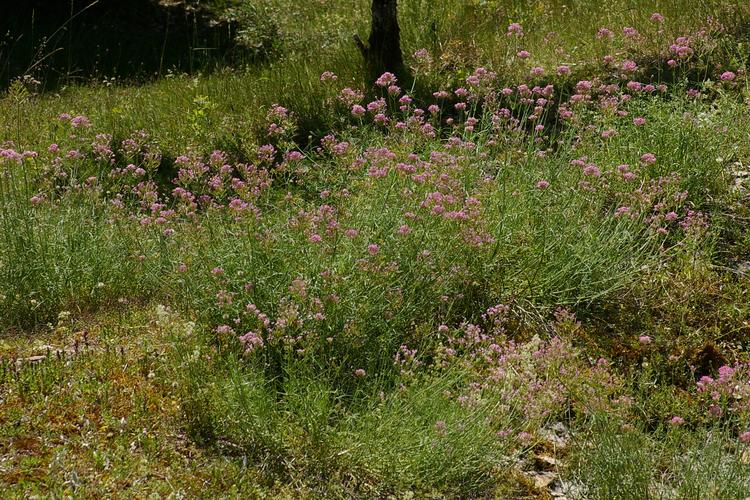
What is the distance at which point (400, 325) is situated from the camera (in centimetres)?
433

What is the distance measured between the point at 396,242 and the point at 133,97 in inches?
223

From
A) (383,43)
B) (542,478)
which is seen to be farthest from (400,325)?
(383,43)

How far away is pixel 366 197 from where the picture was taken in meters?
4.98

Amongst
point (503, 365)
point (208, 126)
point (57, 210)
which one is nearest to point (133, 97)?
point (208, 126)

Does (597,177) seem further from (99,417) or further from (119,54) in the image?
(119,54)

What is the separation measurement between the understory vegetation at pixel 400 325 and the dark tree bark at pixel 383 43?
1591 millimetres

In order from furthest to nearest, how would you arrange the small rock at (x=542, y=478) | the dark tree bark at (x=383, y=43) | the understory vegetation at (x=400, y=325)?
the dark tree bark at (x=383, y=43) < the small rock at (x=542, y=478) < the understory vegetation at (x=400, y=325)

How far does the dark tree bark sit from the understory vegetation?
1.59m

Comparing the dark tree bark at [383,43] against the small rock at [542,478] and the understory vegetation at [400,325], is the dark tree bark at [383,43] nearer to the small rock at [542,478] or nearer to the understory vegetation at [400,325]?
the understory vegetation at [400,325]

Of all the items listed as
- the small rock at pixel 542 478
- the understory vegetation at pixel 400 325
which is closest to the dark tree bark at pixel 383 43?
the understory vegetation at pixel 400 325

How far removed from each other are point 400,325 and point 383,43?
4.63 m

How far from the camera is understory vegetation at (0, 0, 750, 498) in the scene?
11.9ft

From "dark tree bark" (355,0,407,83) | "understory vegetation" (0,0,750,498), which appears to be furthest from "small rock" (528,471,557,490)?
"dark tree bark" (355,0,407,83)

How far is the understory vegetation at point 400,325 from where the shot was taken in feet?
11.9
